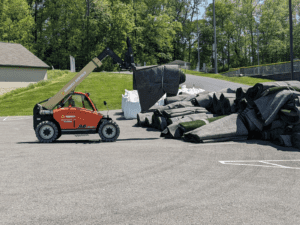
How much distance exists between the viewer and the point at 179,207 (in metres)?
4.59

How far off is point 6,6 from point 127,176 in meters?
61.5

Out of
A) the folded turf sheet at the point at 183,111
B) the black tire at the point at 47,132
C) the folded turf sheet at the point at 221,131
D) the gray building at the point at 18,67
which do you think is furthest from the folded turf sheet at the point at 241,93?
the gray building at the point at 18,67

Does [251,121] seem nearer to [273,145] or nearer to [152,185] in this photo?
[273,145]

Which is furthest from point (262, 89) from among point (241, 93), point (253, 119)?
point (241, 93)

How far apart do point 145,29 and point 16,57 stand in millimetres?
31787

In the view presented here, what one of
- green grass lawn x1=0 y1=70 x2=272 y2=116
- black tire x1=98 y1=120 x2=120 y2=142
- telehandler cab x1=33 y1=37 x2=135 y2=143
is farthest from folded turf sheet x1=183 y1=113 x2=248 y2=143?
green grass lawn x1=0 y1=70 x2=272 y2=116

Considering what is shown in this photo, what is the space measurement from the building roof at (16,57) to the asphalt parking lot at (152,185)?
120 feet

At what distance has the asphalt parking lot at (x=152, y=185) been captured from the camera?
429 centimetres

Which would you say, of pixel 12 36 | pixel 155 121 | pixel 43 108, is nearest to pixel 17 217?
pixel 43 108

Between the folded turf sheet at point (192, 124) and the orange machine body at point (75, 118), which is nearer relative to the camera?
the folded turf sheet at point (192, 124)

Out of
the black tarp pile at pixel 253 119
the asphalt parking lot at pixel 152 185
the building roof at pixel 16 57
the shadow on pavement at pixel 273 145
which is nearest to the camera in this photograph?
the asphalt parking lot at pixel 152 185

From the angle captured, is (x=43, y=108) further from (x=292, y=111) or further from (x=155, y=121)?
(x=292, y=111)

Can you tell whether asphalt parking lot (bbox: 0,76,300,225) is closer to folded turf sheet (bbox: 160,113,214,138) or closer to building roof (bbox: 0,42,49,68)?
folded turf sheet (bbox: 160,113,214,138)

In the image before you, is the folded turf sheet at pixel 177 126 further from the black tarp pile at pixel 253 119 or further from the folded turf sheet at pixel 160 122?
the folded turf sheet at pixel 160 122
